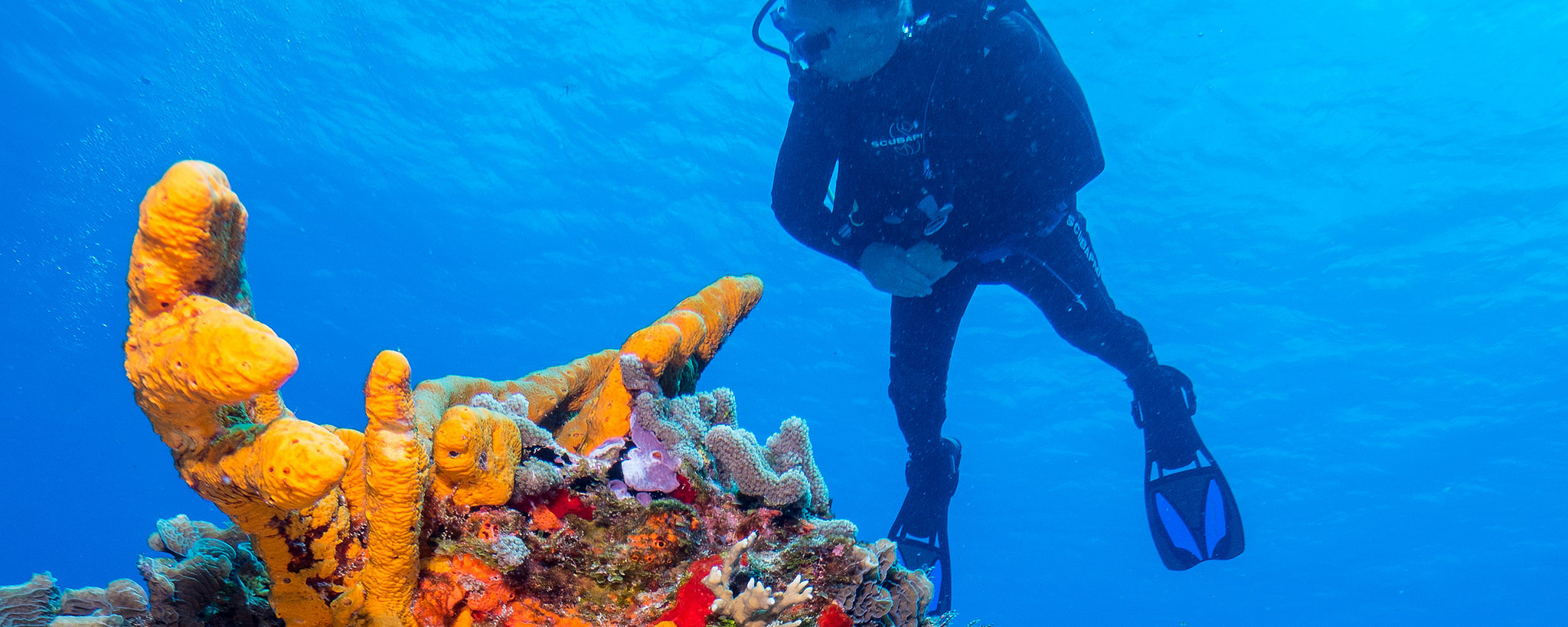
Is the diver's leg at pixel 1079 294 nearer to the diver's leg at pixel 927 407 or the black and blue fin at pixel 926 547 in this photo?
the diver's leg at pixel 927 407

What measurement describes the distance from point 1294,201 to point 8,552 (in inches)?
4323

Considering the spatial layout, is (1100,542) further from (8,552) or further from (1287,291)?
(8,552)

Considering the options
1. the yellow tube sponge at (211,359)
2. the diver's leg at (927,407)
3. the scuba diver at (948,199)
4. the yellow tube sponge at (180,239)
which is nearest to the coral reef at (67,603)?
the yellow tube sponge at (211,359)

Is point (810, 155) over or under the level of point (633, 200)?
under

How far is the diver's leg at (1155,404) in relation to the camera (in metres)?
6.79

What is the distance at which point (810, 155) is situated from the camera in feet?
20.1

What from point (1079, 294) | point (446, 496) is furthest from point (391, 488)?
point (1079, 294)

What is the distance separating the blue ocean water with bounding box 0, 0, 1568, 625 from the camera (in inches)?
704

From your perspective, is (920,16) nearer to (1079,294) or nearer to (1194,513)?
(1079,294)

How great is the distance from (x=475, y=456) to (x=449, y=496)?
0.24m

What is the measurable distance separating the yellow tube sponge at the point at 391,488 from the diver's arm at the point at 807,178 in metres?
4.85

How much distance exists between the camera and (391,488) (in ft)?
4.89

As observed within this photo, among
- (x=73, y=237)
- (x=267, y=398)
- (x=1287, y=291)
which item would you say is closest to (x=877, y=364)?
(x=1287, y=291)

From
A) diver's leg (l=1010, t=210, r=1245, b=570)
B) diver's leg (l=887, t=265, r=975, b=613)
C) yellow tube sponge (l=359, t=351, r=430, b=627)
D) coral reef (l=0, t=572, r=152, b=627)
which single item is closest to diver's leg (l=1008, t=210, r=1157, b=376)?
diver's leg (l=1010, t=210, r=1245, b=570)
